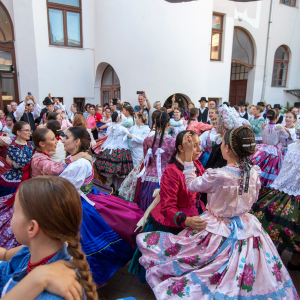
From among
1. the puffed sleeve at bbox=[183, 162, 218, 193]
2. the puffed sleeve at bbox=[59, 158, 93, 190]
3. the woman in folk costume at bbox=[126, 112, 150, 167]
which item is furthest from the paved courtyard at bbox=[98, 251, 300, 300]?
the woman in folk costume at bbox=[126, 112, 150, 167]

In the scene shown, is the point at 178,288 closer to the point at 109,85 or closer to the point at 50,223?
the point at 50,223

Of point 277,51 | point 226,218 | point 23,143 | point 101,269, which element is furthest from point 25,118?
point 277,51

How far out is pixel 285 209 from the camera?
104 inches

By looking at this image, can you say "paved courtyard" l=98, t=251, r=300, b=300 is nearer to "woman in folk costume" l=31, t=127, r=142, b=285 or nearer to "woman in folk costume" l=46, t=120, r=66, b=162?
"woman in folk costume" l=31, t=127, r=142, b=285

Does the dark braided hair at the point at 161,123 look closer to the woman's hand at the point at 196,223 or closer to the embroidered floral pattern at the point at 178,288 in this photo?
the woman's hand at the point at 196,223

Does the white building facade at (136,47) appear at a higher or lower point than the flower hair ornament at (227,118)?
higher

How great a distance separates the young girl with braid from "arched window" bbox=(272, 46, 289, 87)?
14896mm

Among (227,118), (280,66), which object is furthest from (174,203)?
(280,66)

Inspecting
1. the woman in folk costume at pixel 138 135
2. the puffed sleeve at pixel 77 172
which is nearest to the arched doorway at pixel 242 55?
the woman in folk costume at pixel 138 135

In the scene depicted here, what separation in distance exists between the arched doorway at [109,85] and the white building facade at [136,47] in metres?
0.04

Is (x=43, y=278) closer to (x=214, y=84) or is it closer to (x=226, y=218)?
(x=226, y=218)

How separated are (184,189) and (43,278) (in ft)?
4.42

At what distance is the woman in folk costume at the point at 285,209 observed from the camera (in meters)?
2.54

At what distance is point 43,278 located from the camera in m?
0.93
